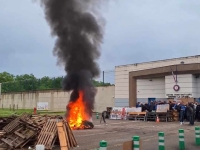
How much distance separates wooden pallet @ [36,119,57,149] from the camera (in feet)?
36.4

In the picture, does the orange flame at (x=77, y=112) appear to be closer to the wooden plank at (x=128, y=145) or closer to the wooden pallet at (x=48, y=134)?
the wooden pallet at (x=48, y=134)

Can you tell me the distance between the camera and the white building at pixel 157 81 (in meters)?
28.4

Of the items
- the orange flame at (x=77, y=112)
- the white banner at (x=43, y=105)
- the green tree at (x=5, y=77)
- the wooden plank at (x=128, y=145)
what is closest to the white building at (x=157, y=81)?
the orange flame at (x=77, y=112)

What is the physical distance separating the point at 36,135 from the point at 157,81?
74.0 feet

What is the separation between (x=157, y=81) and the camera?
3228 centimetres

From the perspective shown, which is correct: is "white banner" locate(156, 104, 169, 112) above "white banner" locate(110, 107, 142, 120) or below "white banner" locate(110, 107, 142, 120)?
above

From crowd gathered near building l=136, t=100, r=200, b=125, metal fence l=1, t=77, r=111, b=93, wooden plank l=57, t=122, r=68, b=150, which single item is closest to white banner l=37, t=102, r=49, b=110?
metal fence l=1, t=77, r=111, b=93

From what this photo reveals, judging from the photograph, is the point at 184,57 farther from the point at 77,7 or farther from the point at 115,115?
the point at 77,7

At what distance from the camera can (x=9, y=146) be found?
437 inches

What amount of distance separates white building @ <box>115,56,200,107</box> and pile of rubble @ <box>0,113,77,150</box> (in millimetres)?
18461

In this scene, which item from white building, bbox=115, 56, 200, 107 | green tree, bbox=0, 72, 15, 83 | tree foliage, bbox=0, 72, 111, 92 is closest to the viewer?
white building, bbox=115, 56, 200, 107

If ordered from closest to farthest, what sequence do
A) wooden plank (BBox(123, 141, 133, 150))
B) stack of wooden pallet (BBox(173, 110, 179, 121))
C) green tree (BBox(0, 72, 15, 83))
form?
wooden plank (BBox(123, 141, 133, 150)) < stack of wooden pallet (BBox(173, 110, 179, 121)) < green tree (BBox(0, 72, 15, 83))

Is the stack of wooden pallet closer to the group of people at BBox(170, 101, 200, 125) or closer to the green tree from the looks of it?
the group of people at BBox(170, 101, 200, 125)

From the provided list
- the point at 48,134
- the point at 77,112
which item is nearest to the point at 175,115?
the point at 77,112
